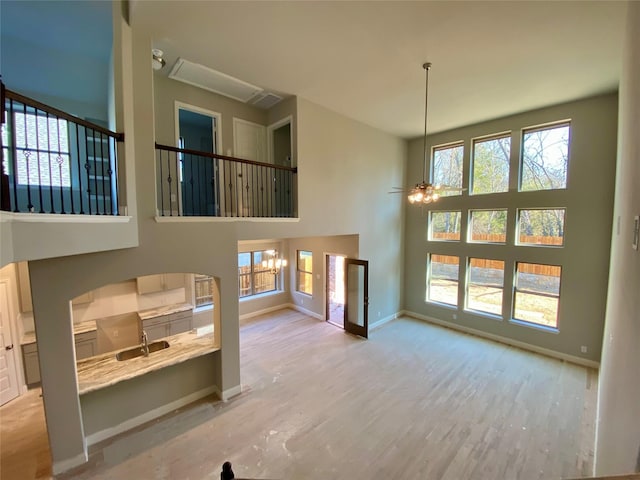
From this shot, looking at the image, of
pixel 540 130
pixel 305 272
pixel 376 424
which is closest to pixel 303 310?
pixel 305 272

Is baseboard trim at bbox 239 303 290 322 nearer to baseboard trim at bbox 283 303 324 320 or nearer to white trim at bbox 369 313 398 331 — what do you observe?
baseboard trim at bbox 283 303 324 320

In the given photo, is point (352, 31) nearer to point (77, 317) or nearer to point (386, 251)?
point (386, 251)

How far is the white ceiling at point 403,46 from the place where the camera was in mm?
3139

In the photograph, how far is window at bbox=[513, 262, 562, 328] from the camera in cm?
595

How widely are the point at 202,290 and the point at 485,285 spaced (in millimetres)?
7522

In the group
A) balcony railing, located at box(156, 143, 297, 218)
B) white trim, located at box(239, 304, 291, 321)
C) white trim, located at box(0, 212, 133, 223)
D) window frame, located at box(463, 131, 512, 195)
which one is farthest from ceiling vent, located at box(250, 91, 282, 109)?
white trim, located at box(239, 304, 291, 321)

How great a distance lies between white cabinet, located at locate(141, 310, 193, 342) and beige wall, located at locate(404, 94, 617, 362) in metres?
7.47

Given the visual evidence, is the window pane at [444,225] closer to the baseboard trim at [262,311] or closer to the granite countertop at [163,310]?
the baseboard trim at [262,311]

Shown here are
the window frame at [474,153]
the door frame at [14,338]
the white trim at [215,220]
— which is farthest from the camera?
the window frame at [474,153]

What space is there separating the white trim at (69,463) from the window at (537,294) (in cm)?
832

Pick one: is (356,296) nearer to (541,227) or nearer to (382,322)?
(382,322)

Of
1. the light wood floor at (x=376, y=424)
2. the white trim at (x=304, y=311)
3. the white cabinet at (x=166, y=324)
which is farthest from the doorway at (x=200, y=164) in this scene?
the white trim at (x=304, y=311)

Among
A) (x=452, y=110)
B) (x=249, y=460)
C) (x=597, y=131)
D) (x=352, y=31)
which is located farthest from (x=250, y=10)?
(x=597, y=131)

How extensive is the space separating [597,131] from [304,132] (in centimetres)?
575
